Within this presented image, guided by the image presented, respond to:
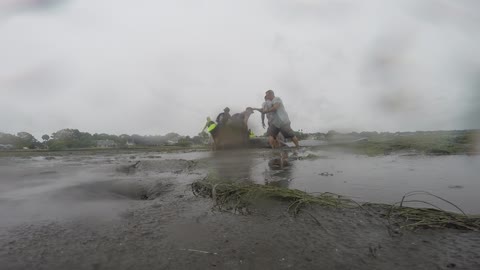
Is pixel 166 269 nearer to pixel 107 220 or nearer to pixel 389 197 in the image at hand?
pixel 107 220

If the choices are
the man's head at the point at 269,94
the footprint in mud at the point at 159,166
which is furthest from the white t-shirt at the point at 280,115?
the footprint in mud at the point at 159,166

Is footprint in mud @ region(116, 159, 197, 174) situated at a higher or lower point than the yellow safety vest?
lower

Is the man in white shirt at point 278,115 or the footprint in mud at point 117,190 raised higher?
the man in white shirt at point 278,115

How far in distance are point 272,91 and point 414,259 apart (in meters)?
8.89

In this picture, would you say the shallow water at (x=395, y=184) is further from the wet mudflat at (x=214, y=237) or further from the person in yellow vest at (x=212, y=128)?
the person in yellow vest at (x=212, y=128)

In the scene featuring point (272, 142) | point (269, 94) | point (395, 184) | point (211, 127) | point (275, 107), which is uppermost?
point (269, 94)

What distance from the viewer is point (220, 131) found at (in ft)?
41.8

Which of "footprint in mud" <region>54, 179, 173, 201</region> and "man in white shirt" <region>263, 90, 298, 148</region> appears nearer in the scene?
"footprint in mud" <region>54, 179, 173, 201</region>

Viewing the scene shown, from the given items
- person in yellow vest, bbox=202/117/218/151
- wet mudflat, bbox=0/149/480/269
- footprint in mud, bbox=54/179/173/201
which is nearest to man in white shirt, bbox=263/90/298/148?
person in yellow vest, bbox=202/117/218/151

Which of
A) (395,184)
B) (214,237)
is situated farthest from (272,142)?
(214,237)

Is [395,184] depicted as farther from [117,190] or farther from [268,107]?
[268,107]

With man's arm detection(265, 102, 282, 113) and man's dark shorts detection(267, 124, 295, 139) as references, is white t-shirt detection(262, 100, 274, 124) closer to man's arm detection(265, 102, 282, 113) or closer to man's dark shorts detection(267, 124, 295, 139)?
man's arm detection(265, 102, 282, 113)

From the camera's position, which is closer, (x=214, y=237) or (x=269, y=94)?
(x=214, y=237)

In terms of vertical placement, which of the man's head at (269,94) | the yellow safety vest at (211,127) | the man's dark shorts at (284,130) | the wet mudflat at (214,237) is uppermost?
the man's head at (269,94)
